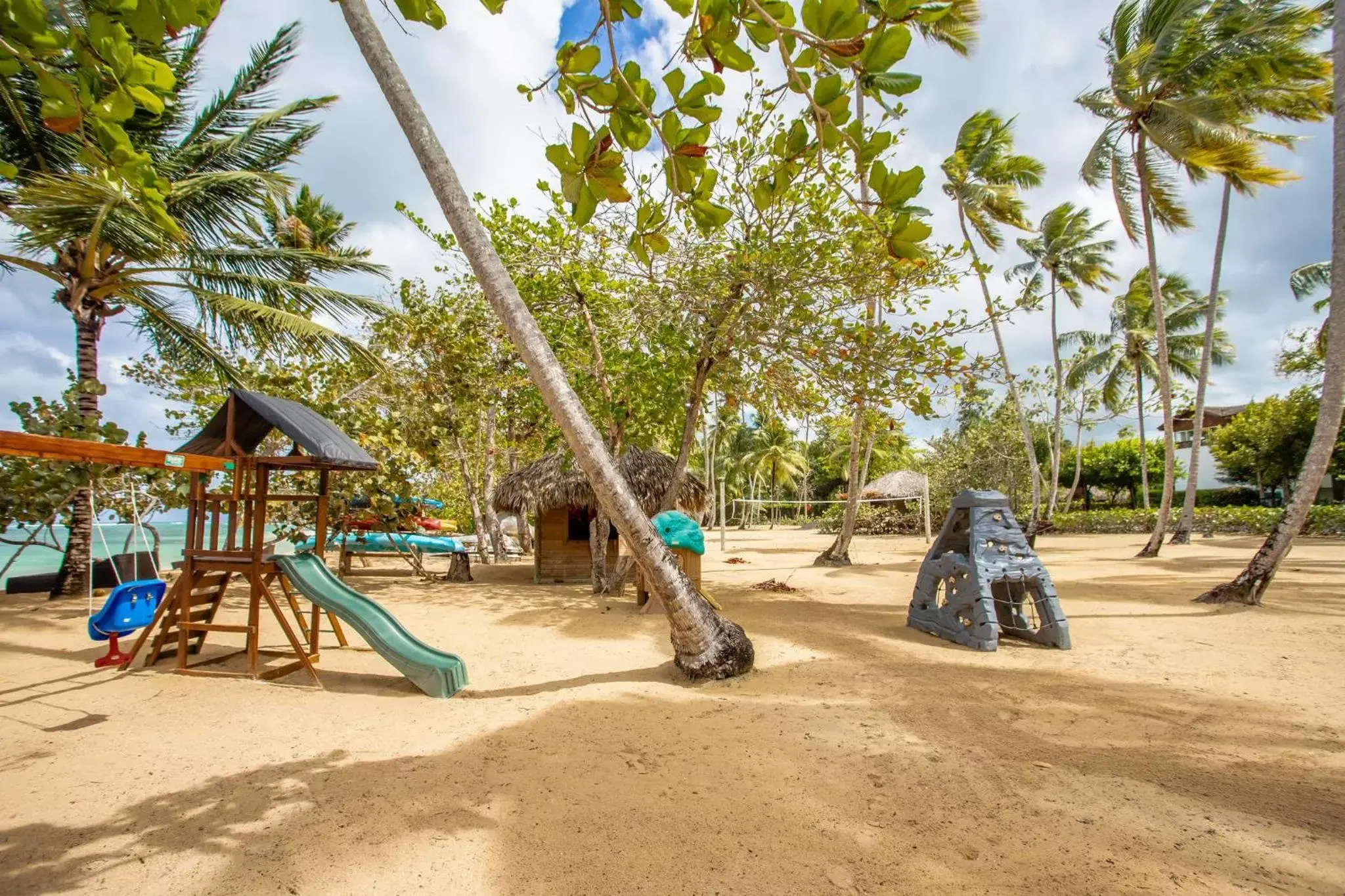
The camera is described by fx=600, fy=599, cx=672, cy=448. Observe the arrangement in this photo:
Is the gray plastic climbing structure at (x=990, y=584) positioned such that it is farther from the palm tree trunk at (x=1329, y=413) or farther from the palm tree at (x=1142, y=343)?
the palm tree at (x=1142, y=343)

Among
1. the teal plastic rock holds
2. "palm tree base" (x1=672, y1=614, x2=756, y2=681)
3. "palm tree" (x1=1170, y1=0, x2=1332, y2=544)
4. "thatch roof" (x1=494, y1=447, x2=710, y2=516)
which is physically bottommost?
"palm tree base" (x1=672, y1=614, x2=756, y2=681)

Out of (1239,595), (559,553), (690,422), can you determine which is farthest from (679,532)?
(1239,595)

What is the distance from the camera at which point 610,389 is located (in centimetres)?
911

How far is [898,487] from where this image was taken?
31.5 meters

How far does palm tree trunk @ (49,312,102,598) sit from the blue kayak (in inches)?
123

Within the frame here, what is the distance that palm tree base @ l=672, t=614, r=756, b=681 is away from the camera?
4812 millimetres

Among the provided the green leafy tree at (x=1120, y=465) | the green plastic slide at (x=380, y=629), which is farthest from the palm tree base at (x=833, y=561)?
the green leafy tree at (x=1120, y=465)

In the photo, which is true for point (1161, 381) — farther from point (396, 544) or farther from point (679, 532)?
point (396, 544)

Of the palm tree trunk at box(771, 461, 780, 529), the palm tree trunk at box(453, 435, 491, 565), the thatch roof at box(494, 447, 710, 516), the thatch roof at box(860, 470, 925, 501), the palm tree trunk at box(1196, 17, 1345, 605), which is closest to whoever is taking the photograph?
the palm tree trunk at box(1196, 17, 1345, 605)

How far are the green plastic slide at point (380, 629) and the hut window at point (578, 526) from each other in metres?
6.87

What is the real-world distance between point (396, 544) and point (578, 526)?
364 centimetres

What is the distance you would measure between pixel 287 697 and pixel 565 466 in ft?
20.0

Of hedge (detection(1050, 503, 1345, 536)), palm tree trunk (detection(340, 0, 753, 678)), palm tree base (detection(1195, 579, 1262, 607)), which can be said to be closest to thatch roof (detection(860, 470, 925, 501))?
hedge (detection(1050, 503, 1345, 536))

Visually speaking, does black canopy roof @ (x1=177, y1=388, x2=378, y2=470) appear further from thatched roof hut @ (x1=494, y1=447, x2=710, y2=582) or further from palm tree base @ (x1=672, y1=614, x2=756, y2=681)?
thatched roof hut @ (x1=494, y1=447, x2=710, y2=582)
